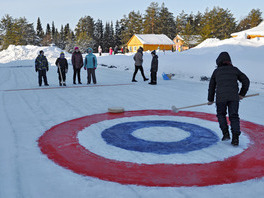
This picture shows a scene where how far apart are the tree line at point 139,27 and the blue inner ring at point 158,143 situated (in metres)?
64.3

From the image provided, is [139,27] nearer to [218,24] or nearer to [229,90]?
[218,24]

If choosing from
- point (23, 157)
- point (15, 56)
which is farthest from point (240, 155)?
point (15, 56)

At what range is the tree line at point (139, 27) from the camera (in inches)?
2758

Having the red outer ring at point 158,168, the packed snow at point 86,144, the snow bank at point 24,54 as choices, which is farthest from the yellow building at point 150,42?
the red outer ring at point 158,168

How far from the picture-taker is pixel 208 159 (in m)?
3.87

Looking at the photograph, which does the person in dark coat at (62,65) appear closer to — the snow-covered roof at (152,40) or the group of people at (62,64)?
the group of people at (62,64)

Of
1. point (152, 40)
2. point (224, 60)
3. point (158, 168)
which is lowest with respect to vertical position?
point (158, 168)

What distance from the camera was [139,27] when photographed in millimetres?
91188

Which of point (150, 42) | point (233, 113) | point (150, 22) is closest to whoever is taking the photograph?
point (233, 113)

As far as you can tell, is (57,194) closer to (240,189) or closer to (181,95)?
(240,189)

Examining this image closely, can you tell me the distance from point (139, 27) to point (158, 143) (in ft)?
295

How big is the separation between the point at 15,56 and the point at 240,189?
48.4 meters

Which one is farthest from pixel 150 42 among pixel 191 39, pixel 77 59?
pixel 77 59

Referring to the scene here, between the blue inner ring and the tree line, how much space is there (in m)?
64.3
